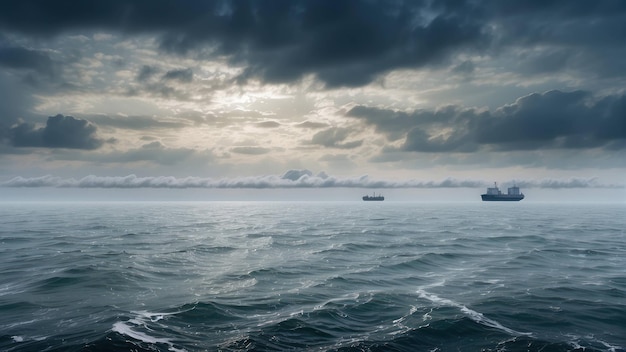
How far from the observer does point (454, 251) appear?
156 feet

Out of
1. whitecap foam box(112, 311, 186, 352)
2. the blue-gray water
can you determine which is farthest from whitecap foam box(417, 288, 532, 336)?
whitecap foam box(112, 311, 186, 352)

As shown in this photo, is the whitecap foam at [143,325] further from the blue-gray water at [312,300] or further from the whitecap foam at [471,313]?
the whitecap foam at [471,313]

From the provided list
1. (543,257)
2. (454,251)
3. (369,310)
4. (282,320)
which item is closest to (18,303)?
(282,320)

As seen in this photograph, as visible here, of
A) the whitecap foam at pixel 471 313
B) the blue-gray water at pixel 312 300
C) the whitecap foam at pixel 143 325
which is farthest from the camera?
the whitecap foam at pixel 471 313

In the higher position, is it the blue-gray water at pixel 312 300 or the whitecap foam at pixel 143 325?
the whitecap foam at pixel 143 325

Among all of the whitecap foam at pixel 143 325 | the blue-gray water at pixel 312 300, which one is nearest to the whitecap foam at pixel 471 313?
the blue-gray water at pixel 312 300

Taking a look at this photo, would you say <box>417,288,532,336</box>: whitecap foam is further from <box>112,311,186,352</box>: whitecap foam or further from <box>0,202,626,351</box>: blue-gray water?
<box>112,311,186,352</box>: whitecap foam

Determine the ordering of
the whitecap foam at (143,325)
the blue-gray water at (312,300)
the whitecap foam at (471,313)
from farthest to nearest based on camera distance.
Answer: the whitecap foam at (471,313) → the blue-gray water at (312,300) → the whitecap foam at (143,325)

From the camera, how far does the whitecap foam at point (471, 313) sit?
19781 mm

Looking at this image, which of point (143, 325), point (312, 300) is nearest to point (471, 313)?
point (312, 300)

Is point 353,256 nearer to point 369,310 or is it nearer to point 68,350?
point 369,310

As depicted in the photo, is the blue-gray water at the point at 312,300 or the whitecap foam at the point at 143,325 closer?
the whitecap foam at the point at 143,325

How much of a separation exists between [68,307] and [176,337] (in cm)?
1031

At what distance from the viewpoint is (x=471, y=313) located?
74.1 ft
